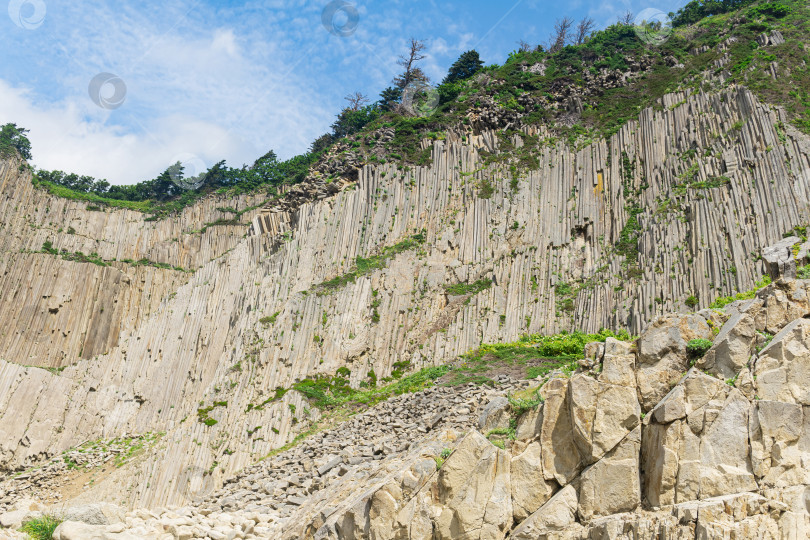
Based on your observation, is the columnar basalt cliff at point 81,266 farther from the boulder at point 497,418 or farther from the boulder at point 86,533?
the boulder at point 497,418

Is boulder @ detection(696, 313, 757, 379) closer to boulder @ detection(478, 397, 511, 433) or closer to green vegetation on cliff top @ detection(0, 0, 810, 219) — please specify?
boulder @ detection(478, 397, 511, 433)

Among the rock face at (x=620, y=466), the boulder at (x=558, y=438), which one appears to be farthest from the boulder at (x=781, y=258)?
the boulder at (x=558, y=438)

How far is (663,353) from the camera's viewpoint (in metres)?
9.67

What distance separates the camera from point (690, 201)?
23.3 meters

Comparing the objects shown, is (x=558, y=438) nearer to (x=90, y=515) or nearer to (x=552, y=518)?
(x=552, y=518)

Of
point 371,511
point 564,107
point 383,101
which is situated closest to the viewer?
point 371,511

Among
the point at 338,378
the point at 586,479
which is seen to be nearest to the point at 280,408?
the point at 338,378

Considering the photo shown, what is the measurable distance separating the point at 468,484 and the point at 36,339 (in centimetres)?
3545

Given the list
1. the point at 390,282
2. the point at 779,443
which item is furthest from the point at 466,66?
the point at 779,443

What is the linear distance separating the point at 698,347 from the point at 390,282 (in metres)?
19.7

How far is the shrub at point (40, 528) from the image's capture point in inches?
420

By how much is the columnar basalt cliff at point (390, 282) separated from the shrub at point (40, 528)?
1089 cm

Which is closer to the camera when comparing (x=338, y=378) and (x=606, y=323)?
(x=606, y=323)

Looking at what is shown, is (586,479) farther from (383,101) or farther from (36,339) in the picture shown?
(383,101)
